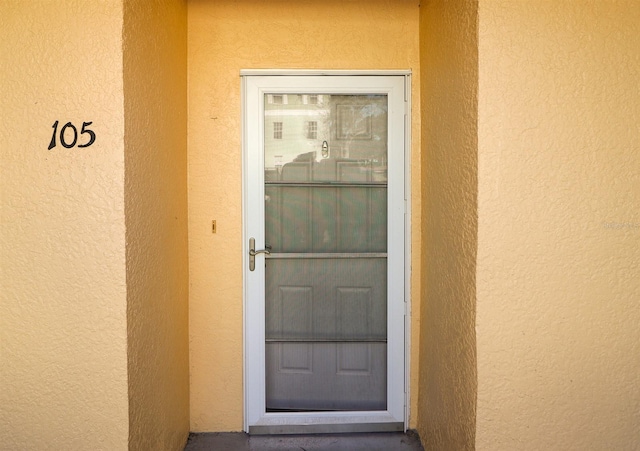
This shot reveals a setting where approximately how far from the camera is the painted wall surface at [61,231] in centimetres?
167

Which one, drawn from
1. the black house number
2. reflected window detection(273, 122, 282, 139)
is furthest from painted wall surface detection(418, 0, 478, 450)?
Answer: the black house number

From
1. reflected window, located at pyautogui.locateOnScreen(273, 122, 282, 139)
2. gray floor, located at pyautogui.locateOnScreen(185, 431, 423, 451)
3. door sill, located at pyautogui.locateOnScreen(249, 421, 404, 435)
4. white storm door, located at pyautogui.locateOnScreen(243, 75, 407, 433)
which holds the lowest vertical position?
gray floor, located at pyautogui.locateOnScreen(185, 431, 423, 451)

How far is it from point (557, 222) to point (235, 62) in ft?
6.37

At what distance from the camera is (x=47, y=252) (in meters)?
1.70

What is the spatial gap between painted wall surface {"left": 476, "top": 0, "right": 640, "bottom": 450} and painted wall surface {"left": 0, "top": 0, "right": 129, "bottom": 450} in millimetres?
1539

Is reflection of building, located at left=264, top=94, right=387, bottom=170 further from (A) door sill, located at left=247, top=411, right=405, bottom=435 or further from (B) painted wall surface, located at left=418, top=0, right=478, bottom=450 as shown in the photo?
(A) door sill, located at left=247, top=411, right=405, bottom=435

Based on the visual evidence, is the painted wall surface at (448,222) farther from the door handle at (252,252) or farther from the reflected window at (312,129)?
the door handle at (252,252)

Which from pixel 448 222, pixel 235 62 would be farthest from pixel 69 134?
pixel 448 222

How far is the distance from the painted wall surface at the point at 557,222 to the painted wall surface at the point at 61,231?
1539 millimetres

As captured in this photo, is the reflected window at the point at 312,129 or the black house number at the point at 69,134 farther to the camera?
the reflected window at the point at 312,129

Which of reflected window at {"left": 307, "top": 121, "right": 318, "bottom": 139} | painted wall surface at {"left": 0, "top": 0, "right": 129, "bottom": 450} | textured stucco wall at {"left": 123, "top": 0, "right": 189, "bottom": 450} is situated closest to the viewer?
painted wall surface at {"left": 0, "top": 0, "right": 129, "bottom": 450}

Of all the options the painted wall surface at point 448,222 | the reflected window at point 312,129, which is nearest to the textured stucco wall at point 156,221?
the reflected window at point 312,129

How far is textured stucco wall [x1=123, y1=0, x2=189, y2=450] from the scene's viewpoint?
1779 millimetres

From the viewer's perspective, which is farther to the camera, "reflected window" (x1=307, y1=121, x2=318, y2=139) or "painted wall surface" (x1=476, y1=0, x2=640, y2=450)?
"reflected window" (x1=307, y1=121, x2=318, y2=139)
